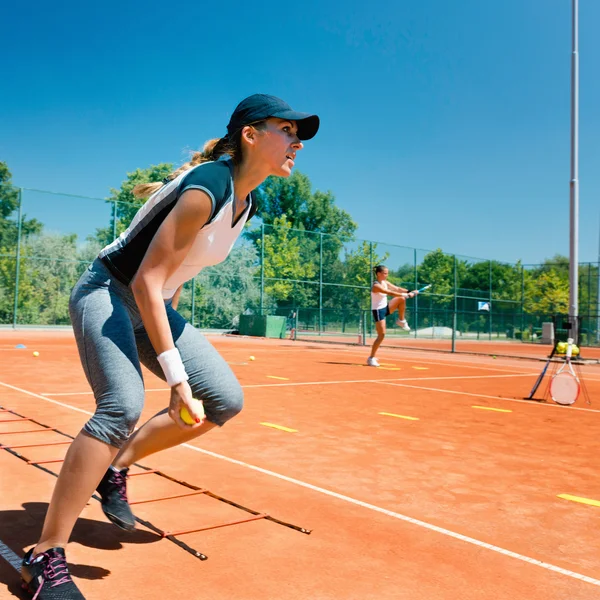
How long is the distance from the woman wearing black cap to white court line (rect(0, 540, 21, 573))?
1.05 ft

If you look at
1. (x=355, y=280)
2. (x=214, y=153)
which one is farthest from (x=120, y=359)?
(x=355, y=280)

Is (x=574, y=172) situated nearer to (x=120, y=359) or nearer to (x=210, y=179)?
(x=210, y=179)

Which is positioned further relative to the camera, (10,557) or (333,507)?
(333,507)

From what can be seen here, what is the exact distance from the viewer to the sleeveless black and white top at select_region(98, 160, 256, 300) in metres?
2.39

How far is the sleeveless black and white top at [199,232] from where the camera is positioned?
2.39m

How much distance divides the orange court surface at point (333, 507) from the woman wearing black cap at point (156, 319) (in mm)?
286

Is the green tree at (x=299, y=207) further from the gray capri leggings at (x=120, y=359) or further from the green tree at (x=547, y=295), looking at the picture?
the gray capri leggings at (x=120, y=359)

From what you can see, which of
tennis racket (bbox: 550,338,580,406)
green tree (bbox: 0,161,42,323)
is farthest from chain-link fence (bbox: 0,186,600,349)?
tennis racket (bbox: 550,338,580,406)

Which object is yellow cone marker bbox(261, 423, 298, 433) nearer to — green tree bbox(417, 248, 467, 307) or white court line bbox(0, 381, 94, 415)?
white court line bbox(0, 381, 94, 415)

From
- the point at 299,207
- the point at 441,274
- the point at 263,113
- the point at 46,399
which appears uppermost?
the point at 299,207

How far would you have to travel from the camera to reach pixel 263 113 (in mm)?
2607

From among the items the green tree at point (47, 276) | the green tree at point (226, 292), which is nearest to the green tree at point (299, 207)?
the green tree at point (226, 292)

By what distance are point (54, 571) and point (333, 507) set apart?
170cm

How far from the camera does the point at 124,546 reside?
2.86 meters
